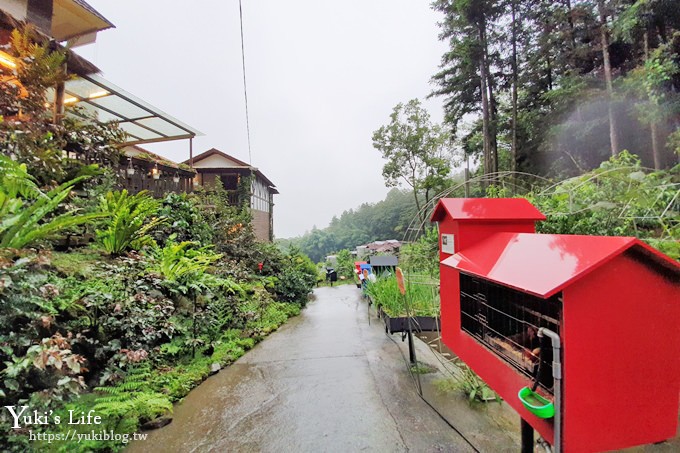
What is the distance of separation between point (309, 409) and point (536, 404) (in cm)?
205

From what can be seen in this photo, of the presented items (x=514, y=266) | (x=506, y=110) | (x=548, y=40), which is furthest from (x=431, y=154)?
(x=514, y=266)

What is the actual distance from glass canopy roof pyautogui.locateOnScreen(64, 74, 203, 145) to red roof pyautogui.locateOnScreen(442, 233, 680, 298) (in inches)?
266

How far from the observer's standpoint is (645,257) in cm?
104

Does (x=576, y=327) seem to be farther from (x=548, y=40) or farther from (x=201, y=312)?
(x=548, y=40)

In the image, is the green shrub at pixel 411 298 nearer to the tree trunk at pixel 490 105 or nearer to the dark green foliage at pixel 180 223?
the dark green foliage at pixel 180 223

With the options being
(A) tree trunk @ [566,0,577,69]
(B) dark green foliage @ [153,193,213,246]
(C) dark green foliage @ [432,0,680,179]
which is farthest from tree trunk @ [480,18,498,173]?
(B) dark green foliage @ [153,193,213,246]

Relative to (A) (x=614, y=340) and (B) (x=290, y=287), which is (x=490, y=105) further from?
(A) (x=614, y=340)

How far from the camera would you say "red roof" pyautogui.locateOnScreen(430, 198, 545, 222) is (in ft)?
6.16

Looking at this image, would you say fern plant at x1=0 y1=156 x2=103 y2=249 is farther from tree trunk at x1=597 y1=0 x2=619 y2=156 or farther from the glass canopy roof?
tree trunk at x1=597 y1=0 x2=619 y2=156

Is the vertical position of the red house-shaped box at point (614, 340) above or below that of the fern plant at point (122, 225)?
below

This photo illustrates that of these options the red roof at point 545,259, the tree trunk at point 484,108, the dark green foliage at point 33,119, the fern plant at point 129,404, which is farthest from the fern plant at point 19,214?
the tree trunk at point 484,108

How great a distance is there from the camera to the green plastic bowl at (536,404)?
1.02 meters

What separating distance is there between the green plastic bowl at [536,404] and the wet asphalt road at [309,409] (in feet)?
3.98

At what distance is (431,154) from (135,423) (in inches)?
620
